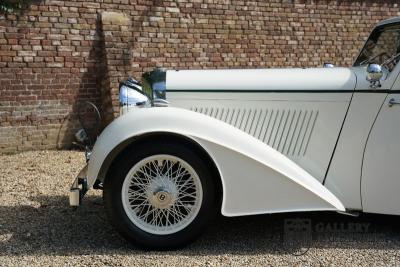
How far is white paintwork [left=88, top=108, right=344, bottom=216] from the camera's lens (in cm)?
355

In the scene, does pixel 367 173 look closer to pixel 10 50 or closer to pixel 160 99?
pixel 160 99

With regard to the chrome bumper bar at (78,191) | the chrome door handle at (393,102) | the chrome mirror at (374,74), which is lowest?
the chrome bumper bar at (78,191)

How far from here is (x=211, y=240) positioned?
3881mm

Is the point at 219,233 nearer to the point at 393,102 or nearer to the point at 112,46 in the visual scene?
the point at 393,102

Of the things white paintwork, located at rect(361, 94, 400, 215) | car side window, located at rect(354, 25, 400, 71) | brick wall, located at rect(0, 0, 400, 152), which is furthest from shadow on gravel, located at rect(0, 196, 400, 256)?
brick wall, located at rect(0, 0, 400, 152)

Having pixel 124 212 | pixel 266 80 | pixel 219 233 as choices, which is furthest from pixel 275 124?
pixel 124 212

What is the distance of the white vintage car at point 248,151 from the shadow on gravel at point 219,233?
0.26m

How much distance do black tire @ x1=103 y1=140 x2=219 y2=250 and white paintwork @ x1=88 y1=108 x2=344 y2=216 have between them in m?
0.10

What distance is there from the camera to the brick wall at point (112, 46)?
6812 millimetres

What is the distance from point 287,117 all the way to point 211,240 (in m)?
1.13

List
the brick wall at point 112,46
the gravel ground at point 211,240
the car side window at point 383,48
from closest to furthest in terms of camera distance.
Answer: the gravel ground at point 211,240
the car side window at point 383,48
the brick wall at point 112,46

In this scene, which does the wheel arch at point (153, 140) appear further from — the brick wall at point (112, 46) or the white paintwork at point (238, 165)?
the brick wall at point (112, 46)

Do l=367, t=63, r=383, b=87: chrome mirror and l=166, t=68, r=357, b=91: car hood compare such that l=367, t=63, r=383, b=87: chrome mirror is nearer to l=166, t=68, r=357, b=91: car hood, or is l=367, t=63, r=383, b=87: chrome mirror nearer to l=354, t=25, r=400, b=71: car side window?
l=166, t=68, r=357, b=91: car hood

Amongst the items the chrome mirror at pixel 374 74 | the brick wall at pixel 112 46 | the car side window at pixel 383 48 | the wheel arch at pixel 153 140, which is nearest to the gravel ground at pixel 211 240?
the wheel arch at pixel 153 140
